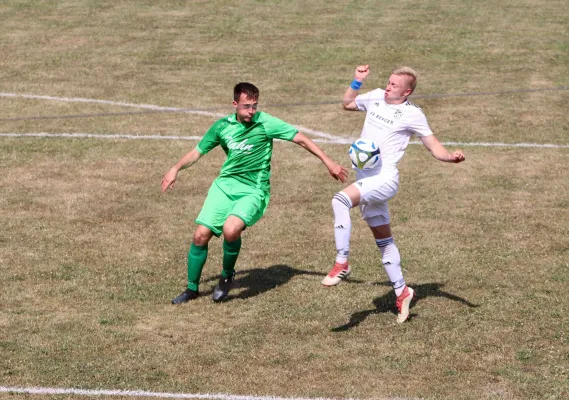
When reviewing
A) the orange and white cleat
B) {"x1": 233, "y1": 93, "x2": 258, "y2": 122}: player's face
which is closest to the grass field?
the orange and white cleat

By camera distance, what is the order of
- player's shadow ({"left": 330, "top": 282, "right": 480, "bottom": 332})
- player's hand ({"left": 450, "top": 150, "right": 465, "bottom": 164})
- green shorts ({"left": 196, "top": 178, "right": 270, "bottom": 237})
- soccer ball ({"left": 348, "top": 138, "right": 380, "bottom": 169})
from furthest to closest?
green shorts ({"left": 196, "top": 178, "right": 270, "bottom": 237}) → player's shadow ({"left": 330, "top": 282, "right": 480, "bottom": 332}) → soccer ball ({"left": 348, "top": 138, "right": 380, "bottom": 169}) → player's hand ({"left": 450, "top": 150, "right": 465, "bottom": 164})

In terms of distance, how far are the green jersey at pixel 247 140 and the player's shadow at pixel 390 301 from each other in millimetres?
1858

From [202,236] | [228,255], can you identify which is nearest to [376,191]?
[228,255]

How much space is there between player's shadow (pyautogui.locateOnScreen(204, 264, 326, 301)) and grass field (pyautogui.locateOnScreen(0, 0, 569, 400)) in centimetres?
4

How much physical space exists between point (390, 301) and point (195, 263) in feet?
7.08

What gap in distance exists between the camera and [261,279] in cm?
1212

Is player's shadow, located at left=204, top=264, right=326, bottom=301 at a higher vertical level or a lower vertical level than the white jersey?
lower

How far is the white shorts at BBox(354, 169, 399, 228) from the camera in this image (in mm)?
10664

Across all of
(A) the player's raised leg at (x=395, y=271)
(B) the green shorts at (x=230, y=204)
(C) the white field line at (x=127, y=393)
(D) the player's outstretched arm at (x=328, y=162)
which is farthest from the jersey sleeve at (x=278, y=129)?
(C) the white field line at (x=127, y=393)

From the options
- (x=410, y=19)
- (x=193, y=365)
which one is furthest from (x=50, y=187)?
(x=410, y=19)

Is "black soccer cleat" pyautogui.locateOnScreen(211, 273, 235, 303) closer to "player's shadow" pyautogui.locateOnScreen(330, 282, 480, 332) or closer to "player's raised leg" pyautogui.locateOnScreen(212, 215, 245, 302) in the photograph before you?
"player's raised leg" pyautogui.locateOnScreen(212, 215, 245, 302)

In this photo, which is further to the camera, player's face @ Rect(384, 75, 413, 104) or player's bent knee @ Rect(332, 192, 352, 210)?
player's face @ Rect(384, 75, 413, 104)

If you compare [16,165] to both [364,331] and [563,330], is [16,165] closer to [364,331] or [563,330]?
[364,331]

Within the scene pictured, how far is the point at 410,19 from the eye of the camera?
26438 millimetres
